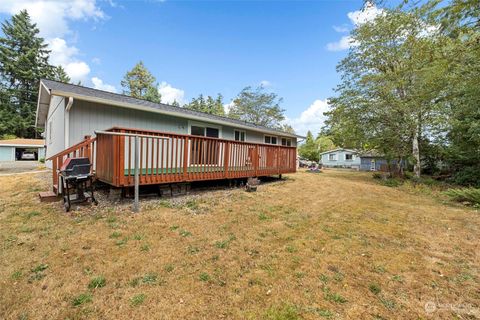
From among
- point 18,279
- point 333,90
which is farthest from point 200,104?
point 18,279

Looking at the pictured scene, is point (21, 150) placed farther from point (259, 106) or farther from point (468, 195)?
point (468, 195)

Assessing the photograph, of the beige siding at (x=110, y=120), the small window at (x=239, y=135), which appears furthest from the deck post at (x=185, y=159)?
the small window at (x=239, y=135)

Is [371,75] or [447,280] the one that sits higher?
[371,75]

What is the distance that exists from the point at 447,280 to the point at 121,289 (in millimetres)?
3594

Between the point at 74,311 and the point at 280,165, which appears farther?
the point at 280,165

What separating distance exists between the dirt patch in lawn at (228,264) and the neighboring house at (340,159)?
29.2 meters

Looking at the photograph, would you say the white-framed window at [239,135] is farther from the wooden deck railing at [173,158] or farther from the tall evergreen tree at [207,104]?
the tall evergreen tree at [207,104]

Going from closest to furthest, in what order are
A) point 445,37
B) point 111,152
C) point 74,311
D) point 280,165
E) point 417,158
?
point 74,311
point 111,152
point 445,37
point 280,165
point 417,158

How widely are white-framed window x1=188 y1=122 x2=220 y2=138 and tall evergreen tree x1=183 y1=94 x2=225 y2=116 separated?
30.0 metres

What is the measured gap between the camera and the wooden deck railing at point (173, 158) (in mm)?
4523

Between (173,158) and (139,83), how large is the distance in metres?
30.4

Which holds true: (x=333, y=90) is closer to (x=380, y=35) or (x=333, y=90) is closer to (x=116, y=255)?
(x=380, y=35)

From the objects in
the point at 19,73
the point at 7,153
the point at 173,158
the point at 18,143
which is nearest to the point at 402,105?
the point at 173,158

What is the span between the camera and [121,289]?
221 centimetres
